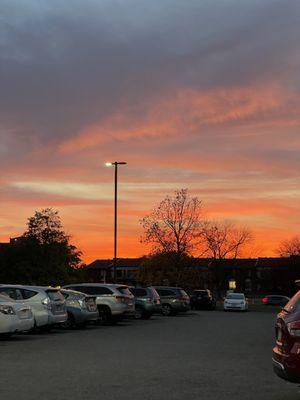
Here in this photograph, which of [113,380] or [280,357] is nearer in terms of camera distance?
[280,357]

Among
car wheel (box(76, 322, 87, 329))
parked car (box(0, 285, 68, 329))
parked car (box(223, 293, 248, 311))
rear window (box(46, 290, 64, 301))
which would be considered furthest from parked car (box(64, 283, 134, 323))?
parked car (box(223, 293, 248, 311))

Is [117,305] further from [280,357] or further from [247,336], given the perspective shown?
[280,357]

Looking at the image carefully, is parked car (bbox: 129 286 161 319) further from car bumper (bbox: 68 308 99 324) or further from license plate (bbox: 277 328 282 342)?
license plate (bbox: 277 328 282 342)

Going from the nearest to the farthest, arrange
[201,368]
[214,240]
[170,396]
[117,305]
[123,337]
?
[170,396], [201,368], [123,337], [117,305], [214,240]

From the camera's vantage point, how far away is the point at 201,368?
11.9 m

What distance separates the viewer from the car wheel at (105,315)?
25.5 meters

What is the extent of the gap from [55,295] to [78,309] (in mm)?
1811

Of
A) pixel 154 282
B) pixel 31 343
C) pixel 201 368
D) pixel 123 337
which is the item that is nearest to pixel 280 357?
pixel 201 368

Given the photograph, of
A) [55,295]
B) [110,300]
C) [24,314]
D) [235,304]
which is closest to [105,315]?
[110,300]

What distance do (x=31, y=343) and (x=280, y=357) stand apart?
417 inches

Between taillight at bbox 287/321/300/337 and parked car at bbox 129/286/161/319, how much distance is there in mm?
23955

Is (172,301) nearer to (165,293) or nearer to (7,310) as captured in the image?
(165,293)

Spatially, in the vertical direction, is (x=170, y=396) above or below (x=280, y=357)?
below

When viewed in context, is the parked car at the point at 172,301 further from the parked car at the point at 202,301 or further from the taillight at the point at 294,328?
the taillight at the point at 294,328
